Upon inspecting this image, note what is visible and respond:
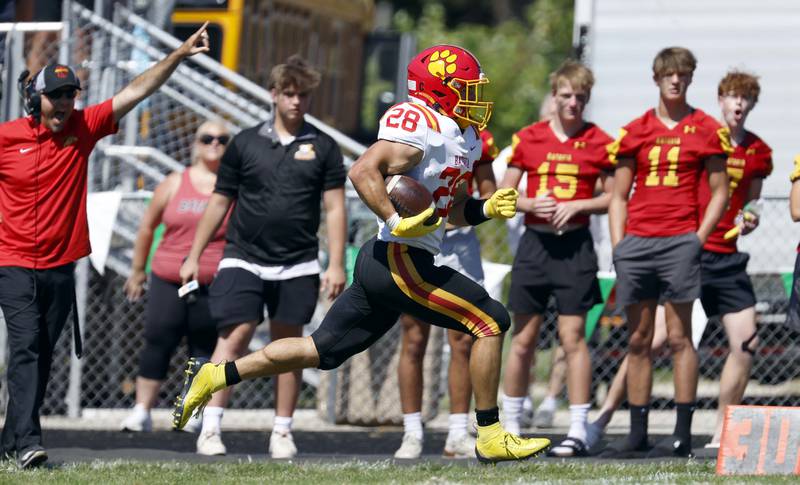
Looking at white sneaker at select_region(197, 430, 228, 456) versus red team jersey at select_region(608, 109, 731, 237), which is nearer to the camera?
red team jersey at select_region(608, 109, 731, 237)

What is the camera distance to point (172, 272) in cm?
939

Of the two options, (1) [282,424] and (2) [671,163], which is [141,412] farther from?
(2) [671,163]

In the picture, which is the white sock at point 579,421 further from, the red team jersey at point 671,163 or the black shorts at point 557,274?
the red team jersey at point 671,163

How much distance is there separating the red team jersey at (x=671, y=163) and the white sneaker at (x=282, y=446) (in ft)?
7.14

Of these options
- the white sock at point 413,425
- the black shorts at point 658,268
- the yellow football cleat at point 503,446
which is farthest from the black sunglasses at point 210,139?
the yellow football cleat at point 503,446

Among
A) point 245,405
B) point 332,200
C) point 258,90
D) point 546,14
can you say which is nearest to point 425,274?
point 332,200

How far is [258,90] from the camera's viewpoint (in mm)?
10531

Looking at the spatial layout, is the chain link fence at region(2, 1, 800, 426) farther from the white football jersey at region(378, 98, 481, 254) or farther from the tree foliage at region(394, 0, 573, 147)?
the tree foliage at region(394, 0, 573, 147)

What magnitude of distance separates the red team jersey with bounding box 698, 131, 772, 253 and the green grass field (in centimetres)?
161

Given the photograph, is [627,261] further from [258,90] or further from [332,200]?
[258,90]

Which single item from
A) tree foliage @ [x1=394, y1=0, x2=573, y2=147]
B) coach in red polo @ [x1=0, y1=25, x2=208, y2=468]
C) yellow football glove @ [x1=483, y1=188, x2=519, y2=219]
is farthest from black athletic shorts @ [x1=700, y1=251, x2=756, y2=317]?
tree foliage @ [x1=394, y1=0, x2=573, y2=147]

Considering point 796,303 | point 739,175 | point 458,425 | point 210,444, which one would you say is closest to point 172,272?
point 210,444

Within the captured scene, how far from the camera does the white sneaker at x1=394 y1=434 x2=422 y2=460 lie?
26.9 ft

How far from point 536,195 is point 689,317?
1072mm
